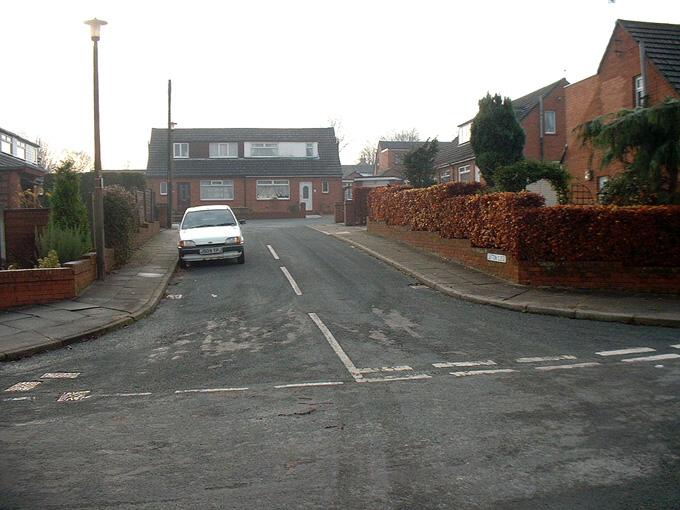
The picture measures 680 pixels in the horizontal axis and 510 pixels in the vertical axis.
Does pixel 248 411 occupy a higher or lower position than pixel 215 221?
lower

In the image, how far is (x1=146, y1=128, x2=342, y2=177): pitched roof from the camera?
167 feet

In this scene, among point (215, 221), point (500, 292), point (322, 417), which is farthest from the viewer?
point (215, 221)

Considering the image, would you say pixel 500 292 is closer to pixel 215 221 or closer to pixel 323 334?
pixel 323 334

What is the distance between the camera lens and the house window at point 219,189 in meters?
50.7

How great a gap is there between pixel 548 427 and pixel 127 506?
3301 millimetres

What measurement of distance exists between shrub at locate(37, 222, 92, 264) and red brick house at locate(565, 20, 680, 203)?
43.9 feet

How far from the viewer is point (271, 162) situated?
51812 mm

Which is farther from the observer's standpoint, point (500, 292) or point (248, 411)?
point (500, 292)

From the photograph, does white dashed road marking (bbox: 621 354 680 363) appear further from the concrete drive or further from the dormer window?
the dormer window

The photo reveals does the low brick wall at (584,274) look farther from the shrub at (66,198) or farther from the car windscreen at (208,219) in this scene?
the shrub at (66,198)

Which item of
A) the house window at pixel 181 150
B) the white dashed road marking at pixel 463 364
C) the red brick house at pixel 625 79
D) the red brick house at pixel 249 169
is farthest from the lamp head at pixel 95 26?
the house window at pixel 181 150

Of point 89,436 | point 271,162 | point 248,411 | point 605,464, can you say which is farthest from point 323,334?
point 271,162

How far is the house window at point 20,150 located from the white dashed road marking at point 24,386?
32793mm

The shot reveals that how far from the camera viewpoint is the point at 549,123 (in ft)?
125
